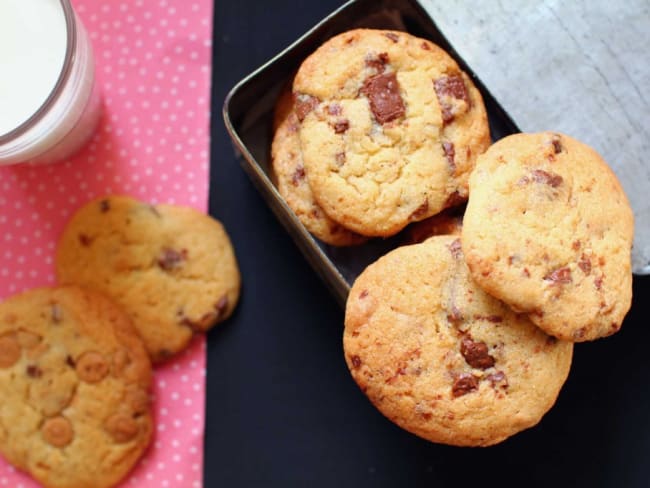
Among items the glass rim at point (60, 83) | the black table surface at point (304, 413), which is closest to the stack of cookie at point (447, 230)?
the black table surface at point (304, 413)

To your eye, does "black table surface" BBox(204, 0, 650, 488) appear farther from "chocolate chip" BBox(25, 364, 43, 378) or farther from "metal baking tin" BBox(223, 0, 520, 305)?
"chocolate chip" BBox(25, 364, 43, 378)

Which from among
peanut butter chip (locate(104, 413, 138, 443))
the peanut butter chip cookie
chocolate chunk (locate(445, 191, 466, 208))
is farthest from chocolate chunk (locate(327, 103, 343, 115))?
peanut butter chip (locate(104, 413, 138, 443))

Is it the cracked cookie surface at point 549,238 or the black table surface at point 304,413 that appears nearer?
the cracked cookie surface at point 549,238

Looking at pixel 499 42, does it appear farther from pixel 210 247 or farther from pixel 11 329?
pixel 11 329

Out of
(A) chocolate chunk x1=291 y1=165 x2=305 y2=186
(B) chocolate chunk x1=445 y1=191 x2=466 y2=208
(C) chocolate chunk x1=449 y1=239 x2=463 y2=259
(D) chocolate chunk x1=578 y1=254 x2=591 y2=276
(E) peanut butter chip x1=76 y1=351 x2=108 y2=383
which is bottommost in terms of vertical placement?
(E) peanut butter chip x1=76 y1=351 x2=108 y2=383

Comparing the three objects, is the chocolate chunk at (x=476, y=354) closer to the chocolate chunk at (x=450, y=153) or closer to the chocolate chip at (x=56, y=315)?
the chocolate chunk at (x=450, y=153)

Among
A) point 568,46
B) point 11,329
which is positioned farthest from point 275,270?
point 568,46

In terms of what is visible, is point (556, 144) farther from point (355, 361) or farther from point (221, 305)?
point (221, 305)
